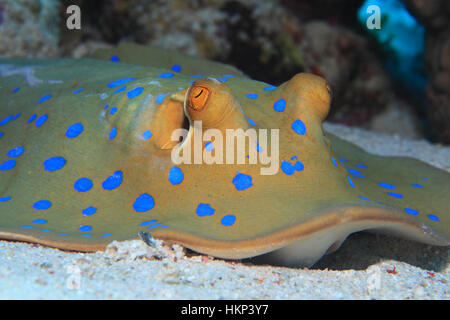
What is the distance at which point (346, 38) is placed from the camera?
8172 mm

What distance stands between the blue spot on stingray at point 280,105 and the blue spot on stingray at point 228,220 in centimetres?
100

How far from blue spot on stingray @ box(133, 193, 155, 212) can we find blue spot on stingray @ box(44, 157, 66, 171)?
0.81m

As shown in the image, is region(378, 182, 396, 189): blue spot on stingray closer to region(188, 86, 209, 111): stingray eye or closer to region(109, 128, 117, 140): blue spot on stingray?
region(188, 86, 209, 111): stingray eye

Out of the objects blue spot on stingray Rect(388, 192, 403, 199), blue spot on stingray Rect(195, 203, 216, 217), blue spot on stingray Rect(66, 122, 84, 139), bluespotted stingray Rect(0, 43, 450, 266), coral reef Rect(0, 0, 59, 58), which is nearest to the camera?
bluespotted stingray Rect(0, 43, 450, 266)

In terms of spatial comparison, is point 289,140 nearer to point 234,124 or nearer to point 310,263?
point 234,124

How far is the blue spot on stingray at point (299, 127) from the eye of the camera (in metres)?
2.70

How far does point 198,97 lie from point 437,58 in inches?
219

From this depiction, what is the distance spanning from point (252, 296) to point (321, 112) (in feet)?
4.98

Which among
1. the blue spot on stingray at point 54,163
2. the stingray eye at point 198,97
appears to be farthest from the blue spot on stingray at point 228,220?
the blue spot on stingray at point 54,163

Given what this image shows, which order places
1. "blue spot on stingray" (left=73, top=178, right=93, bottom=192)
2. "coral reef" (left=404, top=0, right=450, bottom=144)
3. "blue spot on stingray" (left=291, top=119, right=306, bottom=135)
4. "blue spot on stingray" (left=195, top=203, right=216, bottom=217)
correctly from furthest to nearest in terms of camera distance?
"coral reef" (left=404, top=0, right=450, bottom=144) → "blue spot on stingray" (left=73, top=178, right=93, bottom=192) → "blue spot on stingray" (left=291, top=119, right=306, bottom=135) → "blue spot on stingray" (left=195, top=203, right=216, bottom=217)

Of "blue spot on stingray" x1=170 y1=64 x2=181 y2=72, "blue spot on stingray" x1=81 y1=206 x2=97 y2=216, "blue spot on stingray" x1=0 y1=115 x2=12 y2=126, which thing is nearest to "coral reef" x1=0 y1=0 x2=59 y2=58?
"blue spot on stingray" x1=170 y1=64 x2=181 y2=72

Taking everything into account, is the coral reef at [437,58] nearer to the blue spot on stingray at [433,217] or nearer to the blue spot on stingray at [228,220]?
the blue spot on stingray at [433,217]

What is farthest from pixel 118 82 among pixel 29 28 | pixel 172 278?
pixel 29 28

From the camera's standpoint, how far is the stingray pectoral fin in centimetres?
212
